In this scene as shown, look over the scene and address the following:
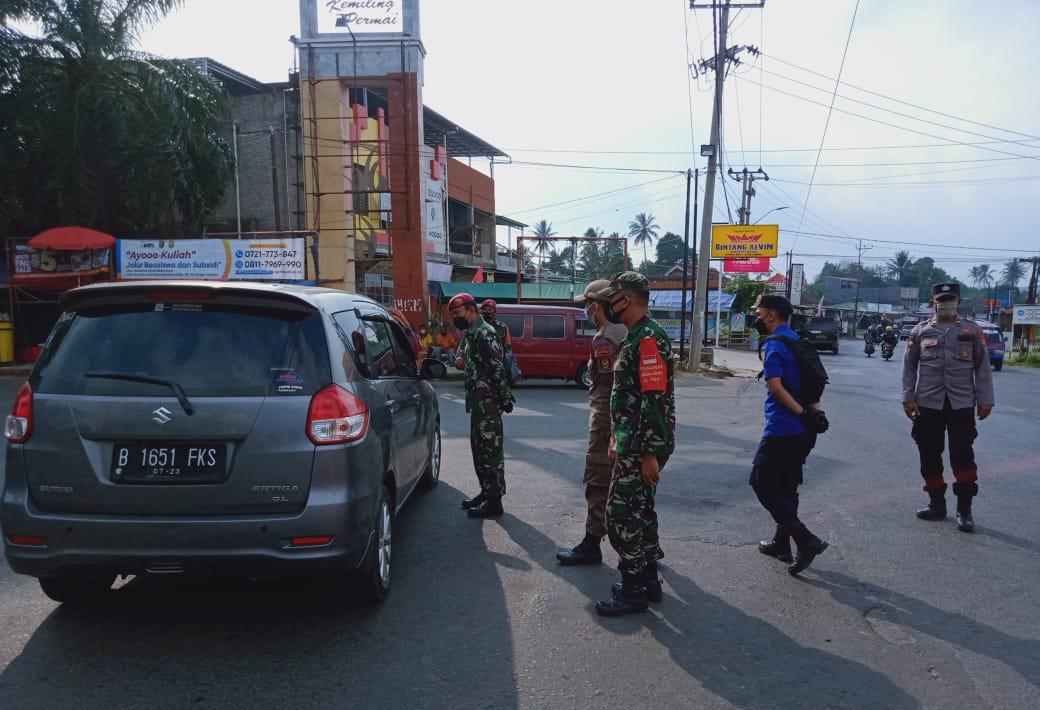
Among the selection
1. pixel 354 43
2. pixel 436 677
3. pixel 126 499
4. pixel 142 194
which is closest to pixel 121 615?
pixel 126 499

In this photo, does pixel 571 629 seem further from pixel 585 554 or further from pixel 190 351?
pixel 190 351

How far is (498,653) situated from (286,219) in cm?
2410

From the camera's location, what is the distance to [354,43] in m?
23.4

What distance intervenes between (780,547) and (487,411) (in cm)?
237

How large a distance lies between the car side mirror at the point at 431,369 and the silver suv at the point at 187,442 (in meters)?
1.96

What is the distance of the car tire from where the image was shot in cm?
383

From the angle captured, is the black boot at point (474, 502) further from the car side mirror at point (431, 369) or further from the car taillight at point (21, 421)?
the car taillight at point (21, 421)

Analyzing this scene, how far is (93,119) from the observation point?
62.6 feet

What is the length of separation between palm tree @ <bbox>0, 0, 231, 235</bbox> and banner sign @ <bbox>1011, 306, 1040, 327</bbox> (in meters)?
37.1

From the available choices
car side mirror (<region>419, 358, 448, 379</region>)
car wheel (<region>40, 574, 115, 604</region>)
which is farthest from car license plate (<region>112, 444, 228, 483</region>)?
car side mirror (<region>419, 358, 448, 379</region>)

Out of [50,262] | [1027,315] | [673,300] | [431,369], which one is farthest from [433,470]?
[1027,315]

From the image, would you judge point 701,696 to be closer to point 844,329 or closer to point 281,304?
point 281,304

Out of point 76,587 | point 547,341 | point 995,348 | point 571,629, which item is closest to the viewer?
point 571,629

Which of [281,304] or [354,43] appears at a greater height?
[354,43]
